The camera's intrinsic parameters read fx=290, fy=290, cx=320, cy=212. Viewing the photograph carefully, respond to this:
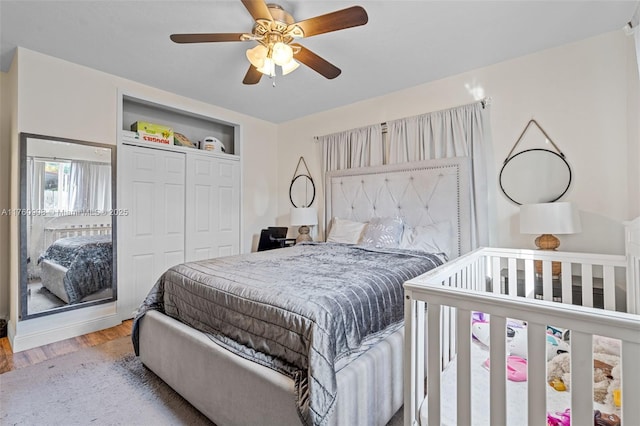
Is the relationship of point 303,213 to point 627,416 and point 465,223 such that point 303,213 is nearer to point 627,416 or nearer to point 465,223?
point 465,223

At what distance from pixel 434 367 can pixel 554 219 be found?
1745mm

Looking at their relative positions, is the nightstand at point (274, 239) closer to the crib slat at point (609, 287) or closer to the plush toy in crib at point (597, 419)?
the crib slat at point (609, 287)

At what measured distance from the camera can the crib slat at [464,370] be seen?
0.96 m

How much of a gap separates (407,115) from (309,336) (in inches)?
113

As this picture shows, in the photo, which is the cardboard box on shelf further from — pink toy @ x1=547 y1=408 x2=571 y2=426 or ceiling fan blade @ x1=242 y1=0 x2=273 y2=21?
pink toy @ x1=547 y1=408 x2=571 y2=426

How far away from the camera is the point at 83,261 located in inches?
111

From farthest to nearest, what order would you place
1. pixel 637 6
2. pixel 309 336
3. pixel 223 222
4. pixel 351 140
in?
1. pixel 223 222
2. pixel 351 140
3. pixel 637 6
4. pixel 309 336

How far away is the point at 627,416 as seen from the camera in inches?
29.6

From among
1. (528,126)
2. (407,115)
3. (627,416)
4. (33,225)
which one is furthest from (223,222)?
(627,416)

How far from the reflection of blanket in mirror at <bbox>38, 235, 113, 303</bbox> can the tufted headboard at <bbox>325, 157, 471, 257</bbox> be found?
2.47 metres

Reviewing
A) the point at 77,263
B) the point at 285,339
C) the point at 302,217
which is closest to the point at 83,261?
the point at 77,263

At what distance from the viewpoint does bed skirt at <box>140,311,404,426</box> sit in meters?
1.24

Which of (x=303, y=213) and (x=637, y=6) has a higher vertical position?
(x=637, y=6)

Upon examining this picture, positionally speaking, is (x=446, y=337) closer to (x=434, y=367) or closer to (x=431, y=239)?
(x=434, y=367)
